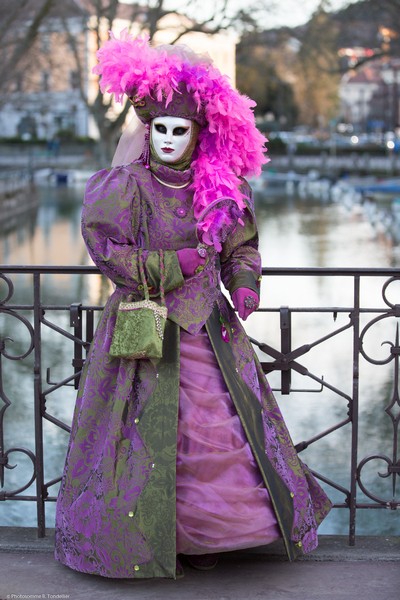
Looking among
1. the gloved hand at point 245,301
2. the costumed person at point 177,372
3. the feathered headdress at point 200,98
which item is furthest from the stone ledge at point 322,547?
the feathered headdress at point 200,98

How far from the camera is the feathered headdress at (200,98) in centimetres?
303

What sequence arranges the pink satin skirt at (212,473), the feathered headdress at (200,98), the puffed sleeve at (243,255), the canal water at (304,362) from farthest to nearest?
the canal water at (304,362) < the puffed sleeve at (243,255) < the feathered headdress at (200,98) < the pink satin skirt at (212,473)

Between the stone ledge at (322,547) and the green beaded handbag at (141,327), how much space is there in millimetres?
805

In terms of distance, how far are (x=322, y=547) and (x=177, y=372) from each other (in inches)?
33.6

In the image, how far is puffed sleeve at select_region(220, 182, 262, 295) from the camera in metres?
3.14

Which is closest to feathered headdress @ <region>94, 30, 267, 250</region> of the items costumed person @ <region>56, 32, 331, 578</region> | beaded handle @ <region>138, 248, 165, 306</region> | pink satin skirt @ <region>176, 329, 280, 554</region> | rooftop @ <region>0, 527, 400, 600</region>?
costumed person @ <region>56, 32, 331, 578</region>

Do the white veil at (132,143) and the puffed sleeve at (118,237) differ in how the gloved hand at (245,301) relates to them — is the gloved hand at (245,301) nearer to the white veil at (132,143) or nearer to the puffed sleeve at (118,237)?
the puffed sleeve at (118,237)

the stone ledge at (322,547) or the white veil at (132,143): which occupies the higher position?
the white veil at (132,143)

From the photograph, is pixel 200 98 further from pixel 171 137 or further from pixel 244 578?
pixel 244 578

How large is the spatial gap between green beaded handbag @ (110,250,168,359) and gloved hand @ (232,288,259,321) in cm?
23

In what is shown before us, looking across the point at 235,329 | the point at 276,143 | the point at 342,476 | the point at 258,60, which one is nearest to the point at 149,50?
the point at 235,329

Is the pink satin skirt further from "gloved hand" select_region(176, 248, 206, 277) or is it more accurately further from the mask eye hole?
the mask eye hole

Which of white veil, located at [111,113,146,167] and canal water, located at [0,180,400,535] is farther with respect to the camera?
canal water, located at [0,180,400,535]

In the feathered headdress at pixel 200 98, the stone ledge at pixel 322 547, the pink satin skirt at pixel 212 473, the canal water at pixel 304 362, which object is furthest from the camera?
the canal water at pixel 304 362
